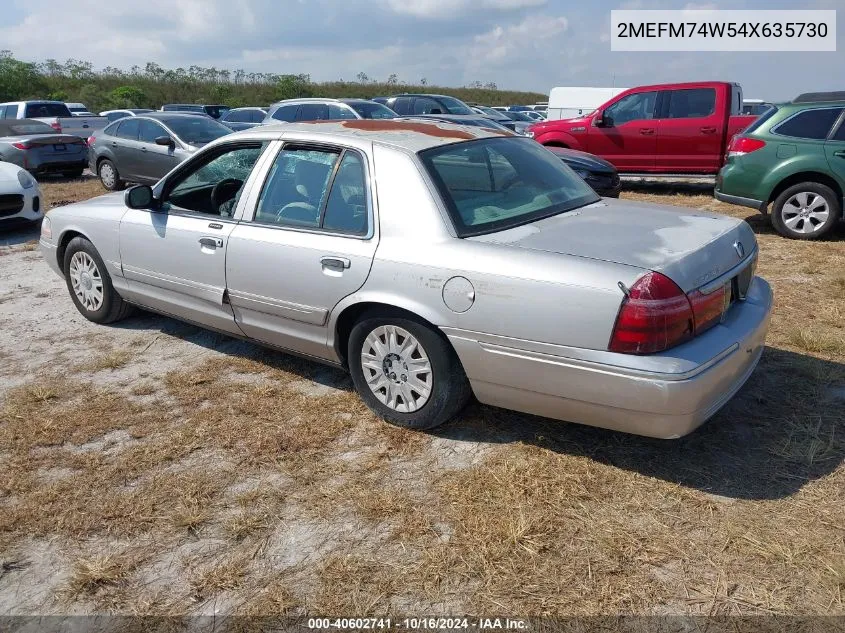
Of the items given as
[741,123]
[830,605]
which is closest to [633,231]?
[830,605]

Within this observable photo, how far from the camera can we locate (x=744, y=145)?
8602mm

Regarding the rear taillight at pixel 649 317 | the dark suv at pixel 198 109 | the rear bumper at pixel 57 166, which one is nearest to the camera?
the rear taillight at pixel 649 317

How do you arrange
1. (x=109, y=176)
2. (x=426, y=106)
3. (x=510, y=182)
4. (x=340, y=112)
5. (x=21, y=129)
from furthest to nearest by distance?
(x=426, y=106), (x=21, y=129), (x=340, y=112), (x=109, y=176), (x=510, y=182)

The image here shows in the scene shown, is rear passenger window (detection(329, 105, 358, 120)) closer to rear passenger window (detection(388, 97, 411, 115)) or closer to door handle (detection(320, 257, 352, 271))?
rear passenger window (detection(388, 97, 411, 115))

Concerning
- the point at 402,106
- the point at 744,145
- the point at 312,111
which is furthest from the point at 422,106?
the point at 744,145

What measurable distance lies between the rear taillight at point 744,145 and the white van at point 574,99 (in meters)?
19.3

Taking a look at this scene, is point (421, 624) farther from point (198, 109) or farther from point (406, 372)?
point (198, 109)

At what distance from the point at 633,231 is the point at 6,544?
3131 mm

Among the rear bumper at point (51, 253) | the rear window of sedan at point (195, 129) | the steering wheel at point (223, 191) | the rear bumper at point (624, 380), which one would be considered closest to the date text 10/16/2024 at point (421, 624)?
the rear bumper at point (624, 380)

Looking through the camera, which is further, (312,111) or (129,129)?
(312,111)

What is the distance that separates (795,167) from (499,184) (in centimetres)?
559

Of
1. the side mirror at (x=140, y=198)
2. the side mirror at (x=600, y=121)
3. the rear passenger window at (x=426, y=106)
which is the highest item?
the rear passenger window at (x=426, y=106)

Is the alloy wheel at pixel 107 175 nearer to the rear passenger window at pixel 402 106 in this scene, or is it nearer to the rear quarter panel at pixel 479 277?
the rear passenger window at pixel 402 106

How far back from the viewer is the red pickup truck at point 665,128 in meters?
11.7
